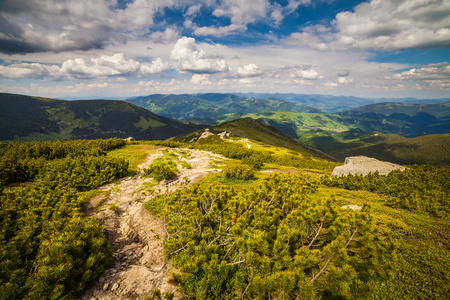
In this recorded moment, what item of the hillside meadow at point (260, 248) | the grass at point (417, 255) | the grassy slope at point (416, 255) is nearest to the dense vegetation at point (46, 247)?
the hillside meadow at point (260, 248)

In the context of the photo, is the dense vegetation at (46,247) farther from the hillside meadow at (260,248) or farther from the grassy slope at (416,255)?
the grassy slope at (416,255)

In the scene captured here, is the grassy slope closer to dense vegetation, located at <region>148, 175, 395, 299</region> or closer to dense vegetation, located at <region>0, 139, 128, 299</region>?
dense vegetation, located at <region>148, 175, 395, 299</region>

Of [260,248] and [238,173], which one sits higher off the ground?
[260,248]

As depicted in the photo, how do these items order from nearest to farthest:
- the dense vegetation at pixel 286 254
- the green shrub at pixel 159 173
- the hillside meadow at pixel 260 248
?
1. the dense vegetation at pixel 286 254
2. the hillside meadow at pixel 260 248
3. the green shrub at pixel 159 173

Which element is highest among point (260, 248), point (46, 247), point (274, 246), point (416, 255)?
point (274, 246)

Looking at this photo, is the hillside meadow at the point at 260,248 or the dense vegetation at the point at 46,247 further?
the dense vegetation at the point at 46,247

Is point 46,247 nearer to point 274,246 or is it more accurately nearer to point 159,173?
point 274,246

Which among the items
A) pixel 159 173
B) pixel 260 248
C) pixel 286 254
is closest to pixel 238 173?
pixel 159 173

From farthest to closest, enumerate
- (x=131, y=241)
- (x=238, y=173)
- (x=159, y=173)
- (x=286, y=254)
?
(x=159, y=173) → (x=238, y=173) → (x=131, y=241) → (x=286, y=254)
